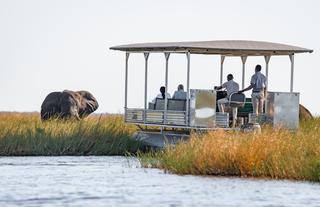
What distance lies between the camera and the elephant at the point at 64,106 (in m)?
55.2

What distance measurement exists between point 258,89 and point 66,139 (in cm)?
653

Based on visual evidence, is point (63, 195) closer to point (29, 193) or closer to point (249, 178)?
point (29, 193)

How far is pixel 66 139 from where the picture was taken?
4200cm

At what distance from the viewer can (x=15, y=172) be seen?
3338cm

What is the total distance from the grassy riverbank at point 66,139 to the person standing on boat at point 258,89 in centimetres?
483

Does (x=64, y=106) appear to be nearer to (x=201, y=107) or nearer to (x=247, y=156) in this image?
(x=201, y=107)

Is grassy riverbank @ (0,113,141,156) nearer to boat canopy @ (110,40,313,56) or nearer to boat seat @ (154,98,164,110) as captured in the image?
boat seat @ (154,98,164,110)

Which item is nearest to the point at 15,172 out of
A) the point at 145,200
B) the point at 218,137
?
the point at 218,137

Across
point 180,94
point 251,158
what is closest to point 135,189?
point 251,158

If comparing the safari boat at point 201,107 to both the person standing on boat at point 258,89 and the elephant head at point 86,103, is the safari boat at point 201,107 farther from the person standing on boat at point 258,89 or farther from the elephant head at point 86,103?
the elephant head at point 86,103

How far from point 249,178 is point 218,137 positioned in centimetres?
171

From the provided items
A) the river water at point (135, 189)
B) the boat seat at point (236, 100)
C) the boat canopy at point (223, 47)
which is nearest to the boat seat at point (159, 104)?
the boat canopy at point (223, 47)

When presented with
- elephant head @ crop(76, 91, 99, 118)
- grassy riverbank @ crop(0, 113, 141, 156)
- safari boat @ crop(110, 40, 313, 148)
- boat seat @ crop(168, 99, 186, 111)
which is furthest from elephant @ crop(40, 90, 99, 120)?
boat seat @ crop(168, 99, 186, 111)

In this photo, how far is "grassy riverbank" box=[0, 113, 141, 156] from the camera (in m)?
40.9
